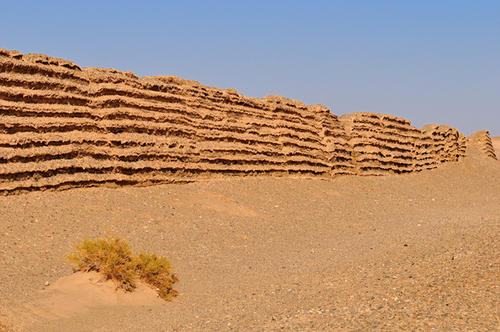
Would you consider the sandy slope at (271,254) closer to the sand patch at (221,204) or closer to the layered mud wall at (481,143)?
the sand patch at (221,204)

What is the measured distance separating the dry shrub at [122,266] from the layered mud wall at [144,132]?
5.31 meters

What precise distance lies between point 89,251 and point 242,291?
2.64 meters

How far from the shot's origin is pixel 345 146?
22.8m

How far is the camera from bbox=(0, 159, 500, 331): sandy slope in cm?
636

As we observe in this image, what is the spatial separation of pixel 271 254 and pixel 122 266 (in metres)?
4.48

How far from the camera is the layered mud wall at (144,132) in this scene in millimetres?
13344

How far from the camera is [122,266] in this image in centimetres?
790

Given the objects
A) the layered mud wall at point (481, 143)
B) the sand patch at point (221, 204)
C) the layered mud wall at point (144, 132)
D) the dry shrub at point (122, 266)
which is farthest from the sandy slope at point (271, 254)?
the layered mud wall at point (481, 143)

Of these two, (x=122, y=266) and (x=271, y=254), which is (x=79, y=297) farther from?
(x=271, y=254)

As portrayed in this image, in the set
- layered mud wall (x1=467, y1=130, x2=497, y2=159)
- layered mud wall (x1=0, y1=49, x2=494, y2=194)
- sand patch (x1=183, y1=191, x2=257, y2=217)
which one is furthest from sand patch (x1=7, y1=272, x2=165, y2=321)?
layered mud wall (x1=467, y1=130, x2=497, y2=159)

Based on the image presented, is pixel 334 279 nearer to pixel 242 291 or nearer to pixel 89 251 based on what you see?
pixel 242 291

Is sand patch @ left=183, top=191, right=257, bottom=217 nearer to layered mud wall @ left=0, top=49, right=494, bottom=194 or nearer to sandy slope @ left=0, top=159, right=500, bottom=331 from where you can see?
sandy slope @ left=0, top=159, right=500, bottom=331

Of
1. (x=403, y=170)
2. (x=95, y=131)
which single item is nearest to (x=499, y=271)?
(x=95, y=131)

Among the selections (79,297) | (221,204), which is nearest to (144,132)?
(221,204)
